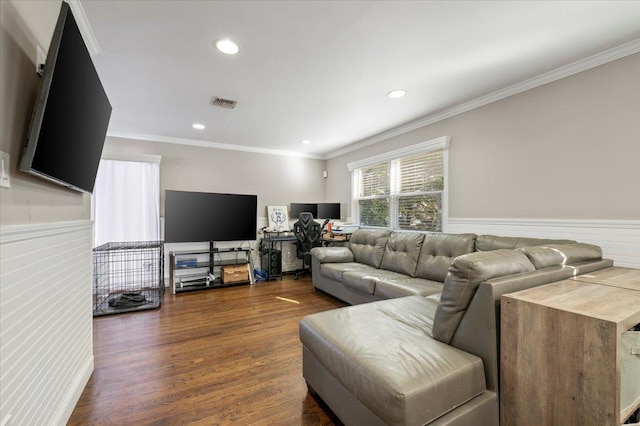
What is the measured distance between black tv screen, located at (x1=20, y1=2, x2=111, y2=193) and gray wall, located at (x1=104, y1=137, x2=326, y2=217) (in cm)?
295

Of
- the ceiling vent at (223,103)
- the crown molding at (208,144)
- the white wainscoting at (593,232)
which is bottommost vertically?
the white wainscoting at (593,232)

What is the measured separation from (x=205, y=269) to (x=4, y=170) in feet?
12.6

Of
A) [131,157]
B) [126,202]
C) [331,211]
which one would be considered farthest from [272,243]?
[131,157]

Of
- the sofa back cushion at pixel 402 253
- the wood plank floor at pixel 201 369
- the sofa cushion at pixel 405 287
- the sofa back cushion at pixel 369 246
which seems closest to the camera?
the wood plank floor at pixel 201 369

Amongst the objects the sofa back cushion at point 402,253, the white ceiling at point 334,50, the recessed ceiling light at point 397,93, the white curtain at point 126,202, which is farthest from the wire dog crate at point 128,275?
the recessed ceiling light at point 397,93

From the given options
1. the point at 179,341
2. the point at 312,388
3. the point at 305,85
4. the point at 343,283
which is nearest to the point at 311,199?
the point at 343,283

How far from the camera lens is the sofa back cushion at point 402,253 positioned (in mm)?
3145

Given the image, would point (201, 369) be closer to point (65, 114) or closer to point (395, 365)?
point (395, 365)

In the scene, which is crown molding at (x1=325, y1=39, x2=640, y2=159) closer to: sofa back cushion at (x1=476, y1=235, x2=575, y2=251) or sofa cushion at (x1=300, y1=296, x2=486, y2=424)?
sofa back cushion at (x1=476, y1=235, x2=575, y2=251)

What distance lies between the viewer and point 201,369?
2035 millimetres

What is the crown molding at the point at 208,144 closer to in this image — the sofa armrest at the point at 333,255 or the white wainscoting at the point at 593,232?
the sofa armrest at the point at 333,255

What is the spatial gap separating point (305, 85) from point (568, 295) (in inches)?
101

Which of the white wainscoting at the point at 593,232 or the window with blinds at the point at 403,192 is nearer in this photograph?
the white wainscoting at the point at 593,232

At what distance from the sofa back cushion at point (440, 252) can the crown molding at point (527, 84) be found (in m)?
1.50
